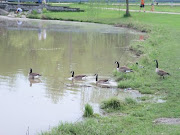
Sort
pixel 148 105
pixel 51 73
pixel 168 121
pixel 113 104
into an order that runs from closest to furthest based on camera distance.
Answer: pixel 168 121 → pixel 148 105 → pixel 113 104 → pixel 51 73

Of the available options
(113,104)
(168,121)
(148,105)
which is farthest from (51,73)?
(168,121)

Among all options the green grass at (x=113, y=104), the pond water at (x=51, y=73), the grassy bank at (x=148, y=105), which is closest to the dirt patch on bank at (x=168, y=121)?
the grassy bank at (x=148, y=105)

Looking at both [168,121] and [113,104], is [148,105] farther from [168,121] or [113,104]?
[168,121]

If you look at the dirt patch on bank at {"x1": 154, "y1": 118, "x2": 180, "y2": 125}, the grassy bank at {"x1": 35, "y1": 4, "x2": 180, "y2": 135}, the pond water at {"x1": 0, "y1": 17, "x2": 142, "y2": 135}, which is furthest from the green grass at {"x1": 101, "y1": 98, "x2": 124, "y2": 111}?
the dirt patch on bank at {"x1": 154, "y1": 118, "x2": 180, "y2": 125}

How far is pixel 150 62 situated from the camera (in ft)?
62.8

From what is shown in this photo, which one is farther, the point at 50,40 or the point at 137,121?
the point at 50,40

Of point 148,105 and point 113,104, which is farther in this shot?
point 113,104

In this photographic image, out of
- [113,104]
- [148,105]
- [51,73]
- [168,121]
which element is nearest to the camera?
[168,121]

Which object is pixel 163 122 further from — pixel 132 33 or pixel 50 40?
pixel 132 33

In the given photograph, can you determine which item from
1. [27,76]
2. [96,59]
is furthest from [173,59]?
[27,76]

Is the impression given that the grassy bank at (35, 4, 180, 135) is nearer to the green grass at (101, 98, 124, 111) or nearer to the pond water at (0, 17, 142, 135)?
the green grass at (101, 98, 124, 111)

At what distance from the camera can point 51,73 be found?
59.1 feet

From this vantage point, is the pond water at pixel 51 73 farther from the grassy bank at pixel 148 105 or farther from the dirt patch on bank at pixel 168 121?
the dirt patch on bank at pixel 168 121

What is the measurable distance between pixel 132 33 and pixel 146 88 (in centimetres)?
2195
